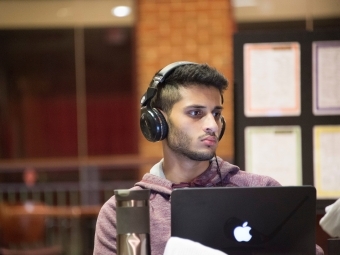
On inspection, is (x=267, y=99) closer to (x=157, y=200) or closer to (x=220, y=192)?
(x=157, y=200)

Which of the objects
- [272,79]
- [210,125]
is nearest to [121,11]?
[272,79]

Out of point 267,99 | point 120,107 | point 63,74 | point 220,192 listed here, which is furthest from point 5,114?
point 220,192

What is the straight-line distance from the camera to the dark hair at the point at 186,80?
1977 millimetres

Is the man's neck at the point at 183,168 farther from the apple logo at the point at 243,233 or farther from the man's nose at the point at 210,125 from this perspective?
the apple logo at the point at 243,233

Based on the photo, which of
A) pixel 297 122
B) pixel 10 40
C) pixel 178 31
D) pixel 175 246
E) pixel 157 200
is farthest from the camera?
pixel 10 40

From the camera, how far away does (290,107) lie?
2.87 m

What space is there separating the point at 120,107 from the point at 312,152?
3718mm

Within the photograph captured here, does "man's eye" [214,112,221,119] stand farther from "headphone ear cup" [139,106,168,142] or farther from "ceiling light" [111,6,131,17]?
"ceiling light" [111,6,131,17]

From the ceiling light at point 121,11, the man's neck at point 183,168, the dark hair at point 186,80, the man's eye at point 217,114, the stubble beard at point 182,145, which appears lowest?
the man's neck at point 183,168

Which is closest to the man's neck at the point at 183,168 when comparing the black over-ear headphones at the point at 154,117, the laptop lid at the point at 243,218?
the black over-ear headphones at the point at 154,117

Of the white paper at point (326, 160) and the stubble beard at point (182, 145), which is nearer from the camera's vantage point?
the stubble beard at point (182, 145)

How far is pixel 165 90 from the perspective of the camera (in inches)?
79.7

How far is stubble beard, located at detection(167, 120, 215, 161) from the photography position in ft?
6.29

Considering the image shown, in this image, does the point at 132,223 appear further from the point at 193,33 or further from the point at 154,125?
the point at 193,33
